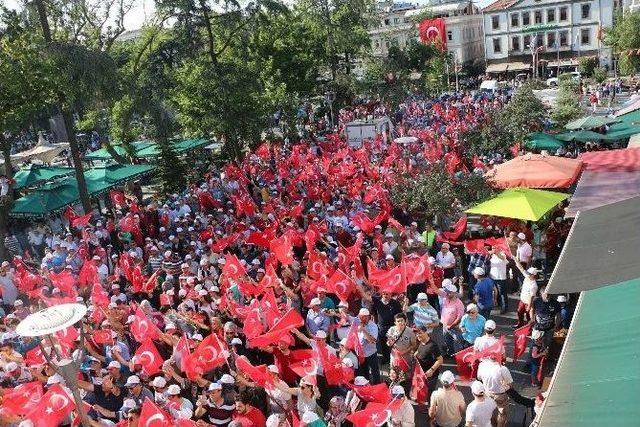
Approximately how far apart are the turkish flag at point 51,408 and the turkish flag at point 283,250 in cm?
497

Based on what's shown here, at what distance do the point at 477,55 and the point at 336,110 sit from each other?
4272 centimetres

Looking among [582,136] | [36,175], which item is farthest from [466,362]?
[36,175]

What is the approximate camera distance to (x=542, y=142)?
21.3 meters

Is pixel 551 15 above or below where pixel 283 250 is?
above

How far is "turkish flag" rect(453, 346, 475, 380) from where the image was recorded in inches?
310

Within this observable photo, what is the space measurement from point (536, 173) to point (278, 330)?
8.34 meters

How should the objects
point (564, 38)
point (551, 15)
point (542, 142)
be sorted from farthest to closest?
point (551, 15)
point (564, 38)
point (542, 142)

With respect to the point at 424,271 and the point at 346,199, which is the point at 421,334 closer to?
the point at 424,271

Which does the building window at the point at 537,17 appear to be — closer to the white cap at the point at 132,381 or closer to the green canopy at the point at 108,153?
the green canopy at the point at 108,153

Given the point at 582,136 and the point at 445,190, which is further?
the point at 582,136

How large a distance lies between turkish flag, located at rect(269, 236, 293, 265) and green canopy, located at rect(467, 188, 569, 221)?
3.86 meters

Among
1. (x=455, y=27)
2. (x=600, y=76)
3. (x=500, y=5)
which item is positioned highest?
(x=500, y=5)

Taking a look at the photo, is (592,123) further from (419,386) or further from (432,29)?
(432,29)

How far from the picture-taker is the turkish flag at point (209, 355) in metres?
7.84
